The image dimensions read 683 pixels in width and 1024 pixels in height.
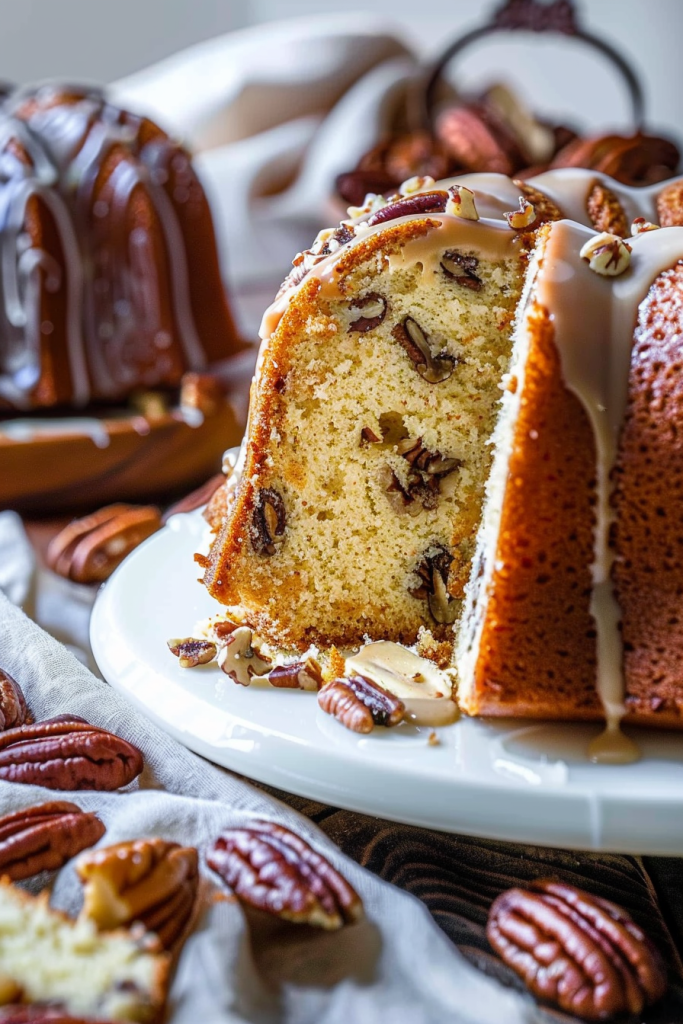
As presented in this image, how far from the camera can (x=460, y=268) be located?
3.99ft

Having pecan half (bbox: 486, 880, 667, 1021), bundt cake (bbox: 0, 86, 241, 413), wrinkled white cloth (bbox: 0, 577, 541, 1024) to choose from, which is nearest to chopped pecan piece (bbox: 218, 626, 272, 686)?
wrinkled white cloth (bbox: 0, 577, 541, 1024)

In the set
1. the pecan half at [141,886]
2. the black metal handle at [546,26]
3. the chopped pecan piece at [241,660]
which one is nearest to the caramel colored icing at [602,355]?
the chopped pecan piece at [241,660]

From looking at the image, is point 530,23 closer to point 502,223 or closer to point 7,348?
point 7,348

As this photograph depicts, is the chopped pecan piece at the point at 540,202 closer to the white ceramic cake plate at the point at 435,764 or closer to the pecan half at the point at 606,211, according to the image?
the pecan half at the point at 606,211

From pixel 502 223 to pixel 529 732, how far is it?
0.58 meters

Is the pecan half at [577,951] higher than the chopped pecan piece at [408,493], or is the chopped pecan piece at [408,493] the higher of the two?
the chopped pecan piece at [408,493]

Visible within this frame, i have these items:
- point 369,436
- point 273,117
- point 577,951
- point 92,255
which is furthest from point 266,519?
point 273,117

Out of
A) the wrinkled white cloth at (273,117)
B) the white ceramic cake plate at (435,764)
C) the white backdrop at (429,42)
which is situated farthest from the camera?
the white backdrop at (429,42)

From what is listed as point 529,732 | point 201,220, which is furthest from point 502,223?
point 201,220

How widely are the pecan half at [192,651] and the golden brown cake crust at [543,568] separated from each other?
30cm

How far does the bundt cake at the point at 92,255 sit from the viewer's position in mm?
2256

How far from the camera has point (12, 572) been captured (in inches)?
64.2

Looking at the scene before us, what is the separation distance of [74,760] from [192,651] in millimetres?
178

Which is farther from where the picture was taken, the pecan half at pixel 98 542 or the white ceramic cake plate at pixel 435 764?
the pecan half at pixel 98 542
